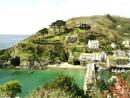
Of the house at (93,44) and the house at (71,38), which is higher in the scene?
the house at (71,38)

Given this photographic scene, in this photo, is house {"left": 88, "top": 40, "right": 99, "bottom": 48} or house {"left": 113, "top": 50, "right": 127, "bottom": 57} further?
house {"left": 88, "top": 40, "right": 99, "bottom": 48}

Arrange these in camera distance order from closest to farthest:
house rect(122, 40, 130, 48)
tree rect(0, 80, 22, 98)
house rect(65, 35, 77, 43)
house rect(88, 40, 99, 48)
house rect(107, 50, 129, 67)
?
tree rect(0, 80, 22, 98) → house rect(107, 50, 129, 67) → house rect(88, 40, 99, 48) → house rect(65, 35, 77, 43) → house rect(122, 40, 130, 48)

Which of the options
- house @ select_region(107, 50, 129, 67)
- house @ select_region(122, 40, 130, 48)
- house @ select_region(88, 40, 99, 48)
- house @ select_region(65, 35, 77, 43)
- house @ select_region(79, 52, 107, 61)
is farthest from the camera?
house @ select_region(122, 40, 130, 48)

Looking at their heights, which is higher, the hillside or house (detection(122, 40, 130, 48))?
the hillside

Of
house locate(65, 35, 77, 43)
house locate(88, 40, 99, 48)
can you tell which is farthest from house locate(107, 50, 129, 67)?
house locate(65, 35, 77, 43)

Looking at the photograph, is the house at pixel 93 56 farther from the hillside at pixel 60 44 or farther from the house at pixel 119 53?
the house at pixel 119 53

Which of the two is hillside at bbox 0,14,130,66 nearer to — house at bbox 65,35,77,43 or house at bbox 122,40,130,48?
house at bbox 65,35,77,43

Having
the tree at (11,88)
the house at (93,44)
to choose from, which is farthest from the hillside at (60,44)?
the tree at (11,88)

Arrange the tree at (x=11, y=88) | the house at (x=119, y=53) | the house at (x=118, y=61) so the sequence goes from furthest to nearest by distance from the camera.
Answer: the house at (x=119, y=53), the house at (x=118, y=61), the tree at (x=11, y=88)

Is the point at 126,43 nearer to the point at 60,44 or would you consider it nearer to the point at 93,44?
the point at 93,44

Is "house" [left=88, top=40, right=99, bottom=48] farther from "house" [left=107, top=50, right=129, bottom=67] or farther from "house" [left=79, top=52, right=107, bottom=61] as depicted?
"house" [left=107, top=50, right=129, bottom=67]

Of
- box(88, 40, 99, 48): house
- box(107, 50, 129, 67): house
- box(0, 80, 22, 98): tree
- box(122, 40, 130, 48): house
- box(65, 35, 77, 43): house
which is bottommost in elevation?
box(107, 50, 129, 67): house

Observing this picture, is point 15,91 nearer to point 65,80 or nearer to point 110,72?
point 65,80

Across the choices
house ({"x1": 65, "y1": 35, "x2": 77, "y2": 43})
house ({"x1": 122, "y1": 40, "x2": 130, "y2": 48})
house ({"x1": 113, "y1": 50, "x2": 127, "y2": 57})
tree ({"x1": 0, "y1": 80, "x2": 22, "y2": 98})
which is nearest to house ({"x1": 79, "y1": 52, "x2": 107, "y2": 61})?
house ({"x1": 113, "y1": 50, "x2": 127, "y2": 57})
